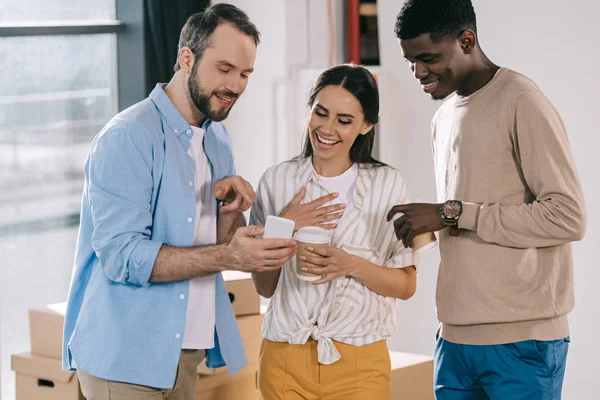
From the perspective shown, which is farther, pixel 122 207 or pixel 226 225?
pixel 226 225

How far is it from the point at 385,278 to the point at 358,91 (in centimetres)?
47

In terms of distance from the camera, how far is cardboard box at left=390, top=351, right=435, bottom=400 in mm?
2879

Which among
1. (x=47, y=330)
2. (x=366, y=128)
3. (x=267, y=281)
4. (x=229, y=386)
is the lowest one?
(x=229, y=386)

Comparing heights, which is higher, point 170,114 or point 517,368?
point 170,114

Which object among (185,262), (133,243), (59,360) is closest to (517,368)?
(185,262)

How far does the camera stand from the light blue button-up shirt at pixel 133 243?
1.85 metres

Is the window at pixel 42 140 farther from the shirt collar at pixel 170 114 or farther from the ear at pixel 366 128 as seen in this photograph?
the ear at pixel 366 128

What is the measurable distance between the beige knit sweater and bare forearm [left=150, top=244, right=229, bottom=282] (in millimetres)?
557

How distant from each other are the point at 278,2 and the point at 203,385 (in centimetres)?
188

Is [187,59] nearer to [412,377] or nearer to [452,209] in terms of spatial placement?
[452,209]

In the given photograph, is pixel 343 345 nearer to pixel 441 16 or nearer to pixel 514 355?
pixel 514 355

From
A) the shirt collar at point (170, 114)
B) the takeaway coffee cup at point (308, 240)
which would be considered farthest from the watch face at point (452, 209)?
the shirt collar at point (170, 114)

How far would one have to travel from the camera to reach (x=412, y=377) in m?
2.93

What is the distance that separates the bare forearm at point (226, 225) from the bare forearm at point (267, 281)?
0.12 meters
